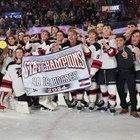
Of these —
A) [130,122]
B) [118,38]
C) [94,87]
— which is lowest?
[130,122]

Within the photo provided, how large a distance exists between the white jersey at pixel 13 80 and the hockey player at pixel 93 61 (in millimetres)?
951

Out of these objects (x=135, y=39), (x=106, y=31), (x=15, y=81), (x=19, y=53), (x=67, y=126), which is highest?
(x=106, y=31)

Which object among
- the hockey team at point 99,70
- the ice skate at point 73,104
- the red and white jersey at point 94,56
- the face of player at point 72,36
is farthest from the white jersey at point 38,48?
the ice skate at point 73,104

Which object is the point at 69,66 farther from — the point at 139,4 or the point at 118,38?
the point at 139,4

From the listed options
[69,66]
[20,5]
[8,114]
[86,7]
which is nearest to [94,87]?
[69,66]

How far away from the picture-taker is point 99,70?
13.0 feet

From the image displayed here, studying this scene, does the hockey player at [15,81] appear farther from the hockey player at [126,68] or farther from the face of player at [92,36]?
the hockey player at [126,68]

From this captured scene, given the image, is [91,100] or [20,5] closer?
[91,100]

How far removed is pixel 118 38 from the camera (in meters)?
3.73

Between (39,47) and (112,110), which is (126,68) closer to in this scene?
(112,110)

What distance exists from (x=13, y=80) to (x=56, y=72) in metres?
0.61

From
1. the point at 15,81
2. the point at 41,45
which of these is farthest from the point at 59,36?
the point at 15,81

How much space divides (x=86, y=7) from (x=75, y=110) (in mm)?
8922

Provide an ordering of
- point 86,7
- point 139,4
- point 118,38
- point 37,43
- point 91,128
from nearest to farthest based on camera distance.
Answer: point 91,128, point 118,38, point 37,43, point 86,7, point 139,4
